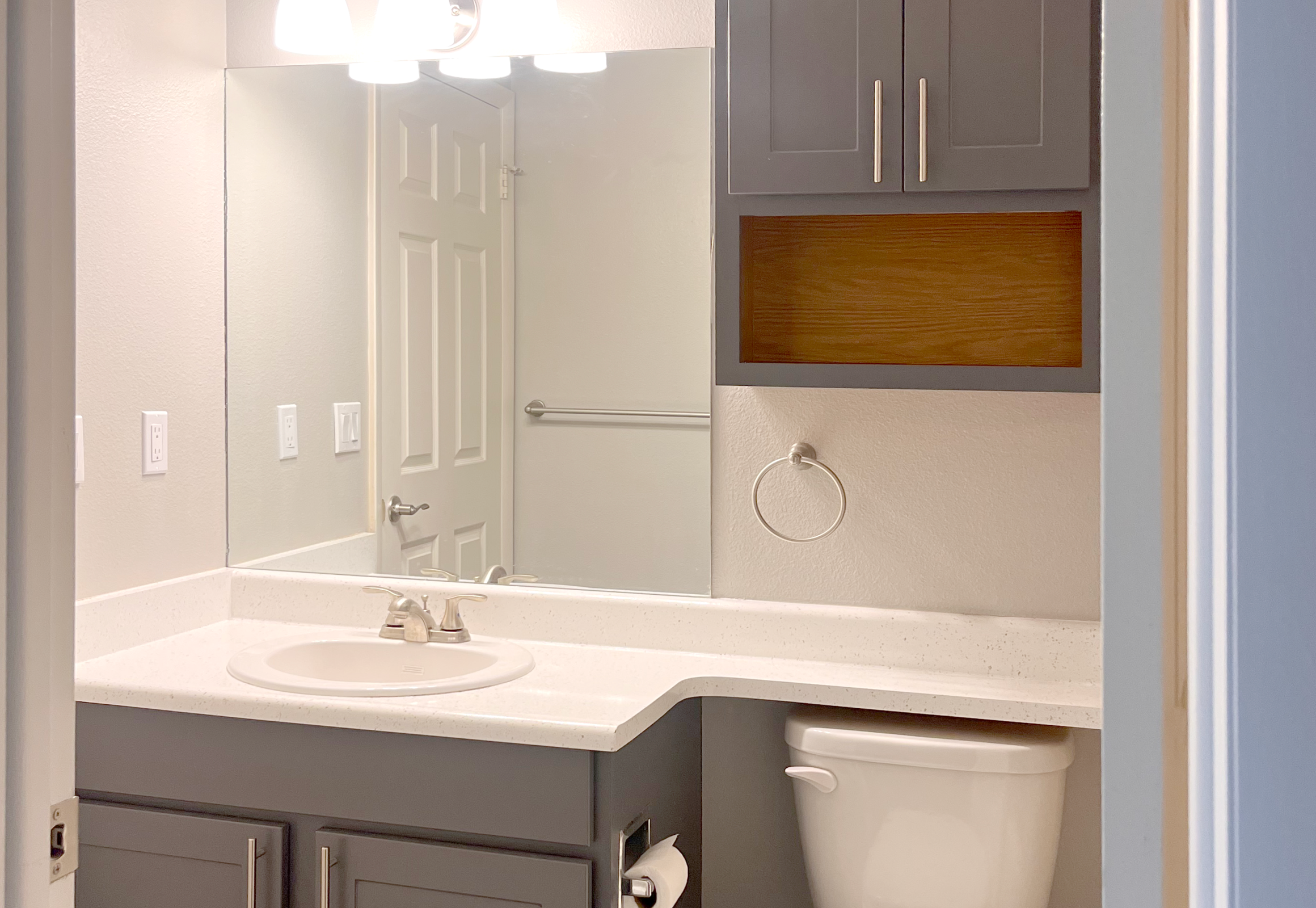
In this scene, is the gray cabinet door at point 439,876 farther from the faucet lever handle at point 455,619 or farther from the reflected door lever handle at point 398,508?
the reflected door lever handle at point 398,508

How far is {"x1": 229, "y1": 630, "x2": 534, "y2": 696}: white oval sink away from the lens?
1977 mm

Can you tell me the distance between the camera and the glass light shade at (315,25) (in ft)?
7.37

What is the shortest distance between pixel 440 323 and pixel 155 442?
573 mm

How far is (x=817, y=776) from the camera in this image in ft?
6.08

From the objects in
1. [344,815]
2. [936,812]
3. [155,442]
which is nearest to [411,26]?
[155,442]

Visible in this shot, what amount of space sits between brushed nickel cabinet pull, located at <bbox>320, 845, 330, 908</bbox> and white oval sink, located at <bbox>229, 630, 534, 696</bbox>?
30 centimetres

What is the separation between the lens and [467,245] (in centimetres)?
219

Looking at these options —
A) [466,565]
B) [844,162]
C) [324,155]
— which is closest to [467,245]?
[324,155]

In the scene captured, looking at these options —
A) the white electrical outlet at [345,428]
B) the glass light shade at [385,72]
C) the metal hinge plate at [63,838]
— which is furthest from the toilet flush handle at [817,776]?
the glass light shade at [385,72]

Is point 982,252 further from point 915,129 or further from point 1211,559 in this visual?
point 1211,559

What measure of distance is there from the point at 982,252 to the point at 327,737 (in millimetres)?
1323

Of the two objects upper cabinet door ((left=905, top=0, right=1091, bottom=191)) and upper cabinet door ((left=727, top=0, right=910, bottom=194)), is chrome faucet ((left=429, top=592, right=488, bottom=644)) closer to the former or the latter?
upper cabinet door ((left=727, top=0, right=910, bottom=194))

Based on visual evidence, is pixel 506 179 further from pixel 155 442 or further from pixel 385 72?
pixel 155 442

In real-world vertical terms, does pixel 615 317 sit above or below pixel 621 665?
above
